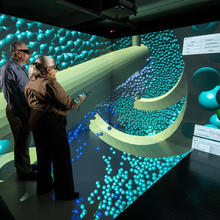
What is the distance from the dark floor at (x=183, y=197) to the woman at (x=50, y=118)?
565 mm

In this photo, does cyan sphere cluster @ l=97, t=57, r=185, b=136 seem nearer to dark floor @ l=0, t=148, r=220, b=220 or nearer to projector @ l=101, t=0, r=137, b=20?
dark floor @ l=0, t=148, r=220, b=220

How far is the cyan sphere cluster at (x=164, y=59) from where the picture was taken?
256 centimetres

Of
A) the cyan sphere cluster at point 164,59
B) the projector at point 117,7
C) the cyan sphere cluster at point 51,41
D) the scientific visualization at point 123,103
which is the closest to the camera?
the projector at point 117,7

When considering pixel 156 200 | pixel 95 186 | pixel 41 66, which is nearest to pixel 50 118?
pixel 41 66

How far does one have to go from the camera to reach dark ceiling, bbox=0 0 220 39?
5.55 feet

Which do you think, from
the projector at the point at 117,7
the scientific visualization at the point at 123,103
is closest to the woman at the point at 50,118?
the scientific visualization at the point at 123,103

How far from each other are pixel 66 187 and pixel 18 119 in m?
0.84

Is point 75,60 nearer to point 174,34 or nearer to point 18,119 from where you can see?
point 18,119

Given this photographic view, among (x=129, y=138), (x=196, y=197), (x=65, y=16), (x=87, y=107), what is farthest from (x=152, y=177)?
(x=65, y=16)

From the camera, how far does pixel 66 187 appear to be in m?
1.45

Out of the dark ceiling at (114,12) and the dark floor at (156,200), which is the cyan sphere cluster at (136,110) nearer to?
the dark ceiling at (114,12)

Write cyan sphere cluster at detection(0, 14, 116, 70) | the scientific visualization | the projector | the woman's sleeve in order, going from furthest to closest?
cyan sphere cluster at detection(0, 14, 116, 70), the scientific visualization, the projector, the woman's sleeve

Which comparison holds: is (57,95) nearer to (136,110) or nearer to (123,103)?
(136,110)

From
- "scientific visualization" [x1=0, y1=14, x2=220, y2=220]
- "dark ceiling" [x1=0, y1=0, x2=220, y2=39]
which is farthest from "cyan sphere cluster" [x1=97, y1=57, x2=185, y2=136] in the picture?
"dark ceiling" [x1=0, y1=0, x2=220, y2=39]
